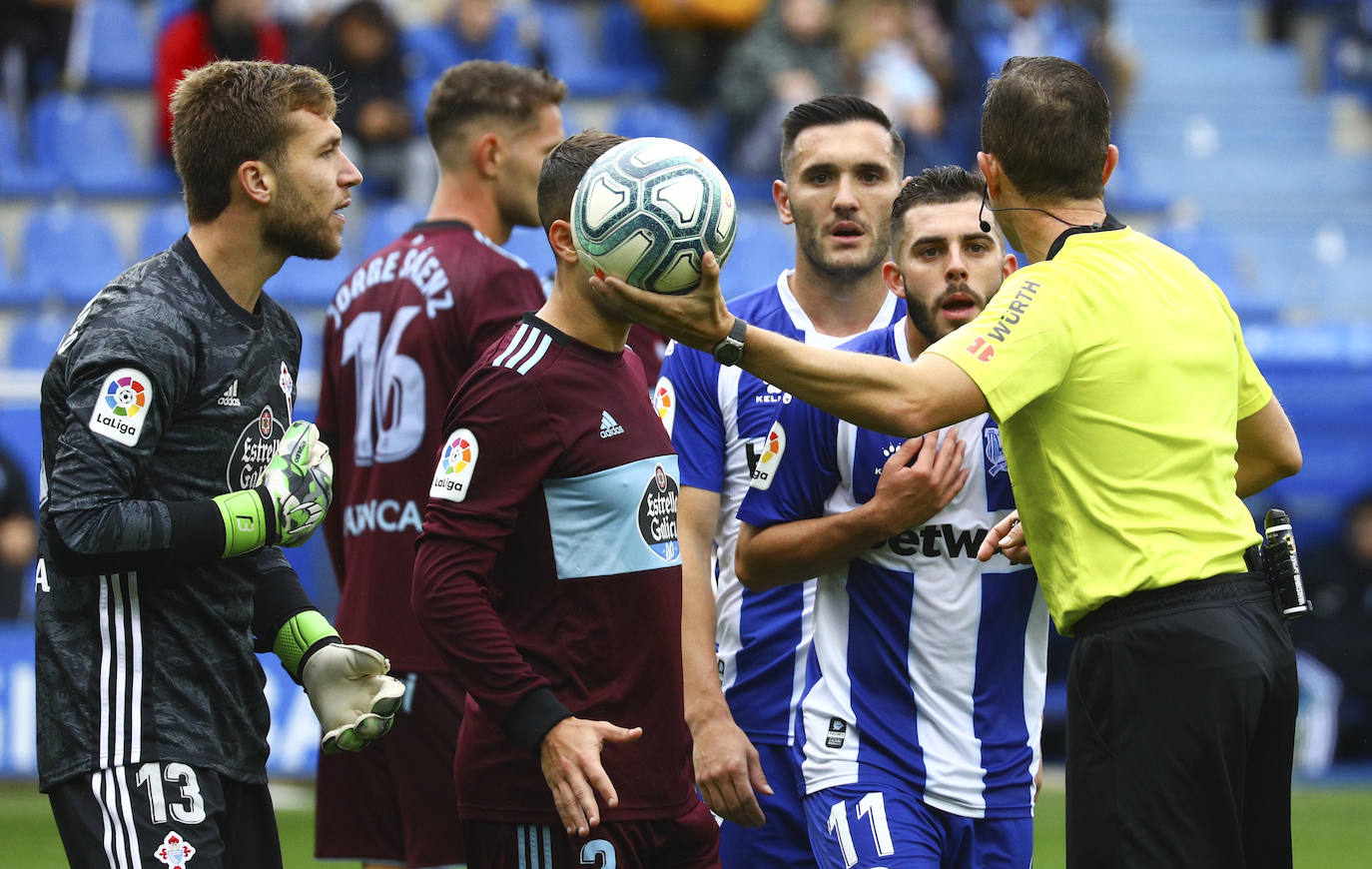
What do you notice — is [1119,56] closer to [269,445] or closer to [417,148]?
[417,148]

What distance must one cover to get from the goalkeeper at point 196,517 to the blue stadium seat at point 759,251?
8.50 m

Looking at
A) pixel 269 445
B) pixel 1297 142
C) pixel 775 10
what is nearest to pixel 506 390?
pixel 269 445

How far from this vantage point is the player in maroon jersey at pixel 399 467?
18.4 ft

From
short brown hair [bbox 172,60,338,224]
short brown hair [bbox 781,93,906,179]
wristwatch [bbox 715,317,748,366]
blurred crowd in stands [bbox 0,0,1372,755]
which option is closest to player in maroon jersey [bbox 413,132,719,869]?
wristwatch [bbox 715,317,748,366]

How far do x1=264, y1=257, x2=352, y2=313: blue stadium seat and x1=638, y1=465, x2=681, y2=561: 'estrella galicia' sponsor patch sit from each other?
8.16 meters

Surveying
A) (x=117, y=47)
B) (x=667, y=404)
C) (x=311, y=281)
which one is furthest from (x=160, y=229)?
(x=667, y=404)

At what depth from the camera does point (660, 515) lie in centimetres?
411

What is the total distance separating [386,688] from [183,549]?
0.66 metres

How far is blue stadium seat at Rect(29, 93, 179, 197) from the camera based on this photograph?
518 inches

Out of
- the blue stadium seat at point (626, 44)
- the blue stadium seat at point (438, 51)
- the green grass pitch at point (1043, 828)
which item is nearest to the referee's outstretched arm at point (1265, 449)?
the green grass pitch at point (1043, 828)

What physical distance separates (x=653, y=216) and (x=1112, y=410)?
1.11m

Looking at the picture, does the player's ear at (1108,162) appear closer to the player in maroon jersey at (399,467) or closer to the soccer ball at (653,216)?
the soccer ball at (653,216)

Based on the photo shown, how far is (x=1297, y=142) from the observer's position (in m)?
17.4

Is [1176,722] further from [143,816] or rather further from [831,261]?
[143,816]
